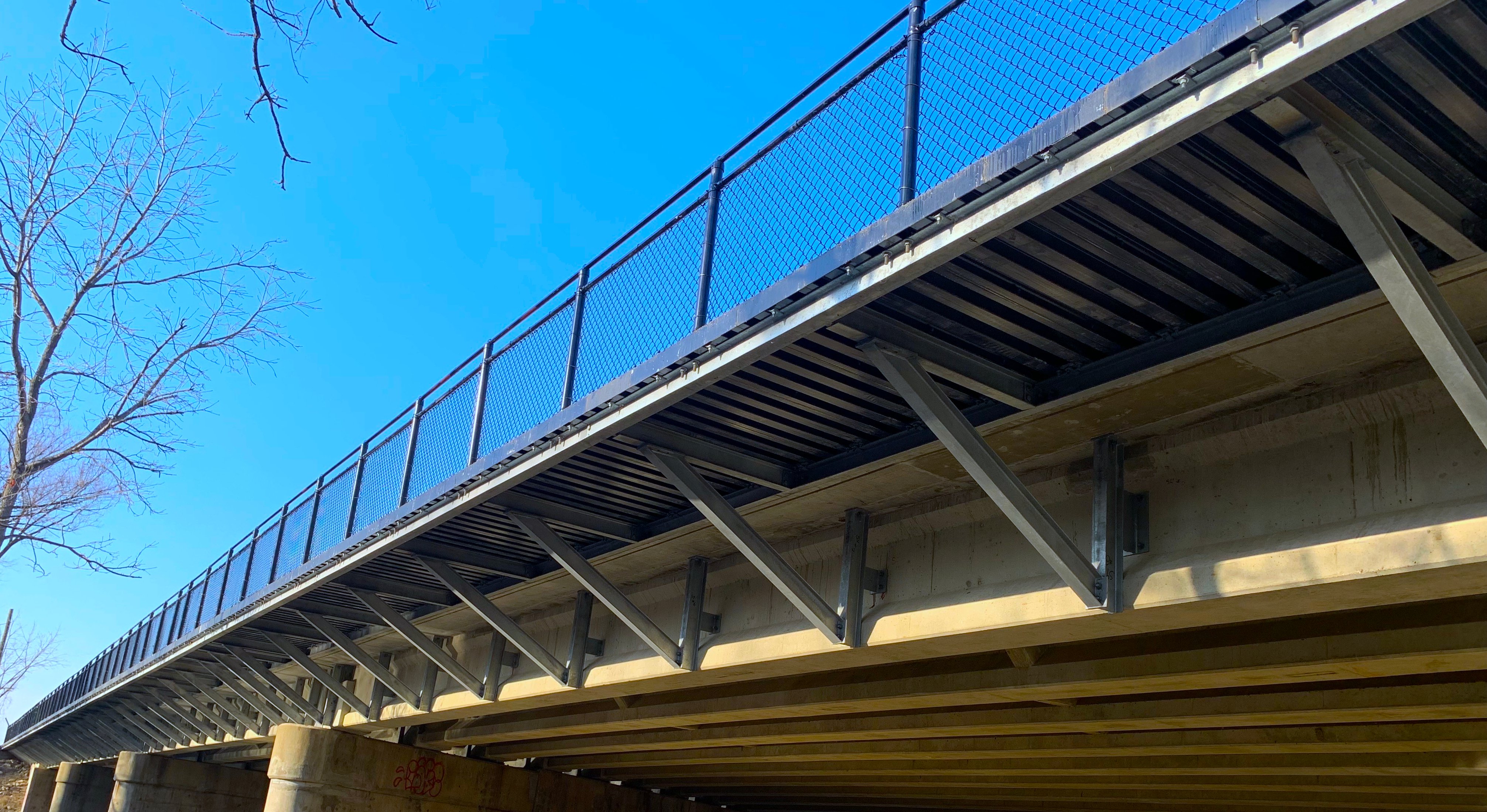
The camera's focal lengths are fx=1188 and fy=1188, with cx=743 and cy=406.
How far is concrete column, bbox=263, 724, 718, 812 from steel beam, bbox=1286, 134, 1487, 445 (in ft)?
64.0

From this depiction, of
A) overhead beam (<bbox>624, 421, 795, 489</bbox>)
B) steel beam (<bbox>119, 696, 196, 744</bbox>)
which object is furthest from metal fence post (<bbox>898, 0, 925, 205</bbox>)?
steel beam (<bbox>119, 696, 196, 744</bbox>)

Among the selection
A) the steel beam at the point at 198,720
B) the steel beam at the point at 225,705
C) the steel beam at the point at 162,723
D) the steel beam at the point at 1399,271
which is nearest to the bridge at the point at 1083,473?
the steel beam at the point at 1399,271

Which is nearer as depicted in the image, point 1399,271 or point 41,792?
point 1399,271

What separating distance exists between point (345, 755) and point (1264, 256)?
1917cm

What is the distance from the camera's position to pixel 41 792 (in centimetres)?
5944

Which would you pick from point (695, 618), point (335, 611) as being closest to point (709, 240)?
point (695, 618)

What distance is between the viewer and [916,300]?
6.98 metres

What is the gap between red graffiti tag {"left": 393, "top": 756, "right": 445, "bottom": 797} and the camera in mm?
21266

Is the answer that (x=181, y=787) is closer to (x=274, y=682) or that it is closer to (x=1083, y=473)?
(x=274, y=682)

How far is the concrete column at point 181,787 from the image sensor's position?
117ft

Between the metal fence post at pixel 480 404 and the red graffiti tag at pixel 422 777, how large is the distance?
33.6ft

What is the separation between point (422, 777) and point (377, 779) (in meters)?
0.79

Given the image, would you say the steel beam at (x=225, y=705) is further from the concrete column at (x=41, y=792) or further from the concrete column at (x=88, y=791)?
the concrete column at (x=41, y=792)

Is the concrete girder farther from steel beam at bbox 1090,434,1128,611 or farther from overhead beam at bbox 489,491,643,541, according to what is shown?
steel beam at bbox 1090,434,1128,611
